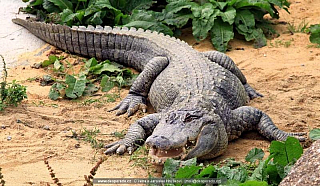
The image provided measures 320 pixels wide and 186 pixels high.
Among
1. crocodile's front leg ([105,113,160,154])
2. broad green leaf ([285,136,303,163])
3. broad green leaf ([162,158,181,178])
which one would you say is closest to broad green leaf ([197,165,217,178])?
broad green leaf ([162,158,181,178])

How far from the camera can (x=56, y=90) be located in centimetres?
692

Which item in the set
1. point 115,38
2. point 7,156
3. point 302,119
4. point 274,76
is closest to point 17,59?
point 115,38

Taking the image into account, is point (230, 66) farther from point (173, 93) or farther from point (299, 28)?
point (299, 28)

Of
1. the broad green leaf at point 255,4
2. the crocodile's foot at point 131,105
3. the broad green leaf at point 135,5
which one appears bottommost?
the crocodile's foot at point 131,105

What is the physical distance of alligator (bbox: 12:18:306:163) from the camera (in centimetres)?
498

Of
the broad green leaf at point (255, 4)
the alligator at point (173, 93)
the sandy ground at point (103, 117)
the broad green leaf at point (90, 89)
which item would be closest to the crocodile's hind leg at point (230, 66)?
the alligator at point (173, 93)

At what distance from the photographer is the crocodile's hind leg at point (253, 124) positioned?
569 centimetres

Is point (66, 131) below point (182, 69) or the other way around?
below

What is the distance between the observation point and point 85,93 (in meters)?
7.06

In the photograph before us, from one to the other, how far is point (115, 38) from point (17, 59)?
1.57m

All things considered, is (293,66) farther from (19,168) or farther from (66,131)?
(19,168)

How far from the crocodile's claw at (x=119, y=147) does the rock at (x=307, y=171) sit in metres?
2.14

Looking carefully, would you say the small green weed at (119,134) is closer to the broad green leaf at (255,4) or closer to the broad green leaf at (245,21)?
the broad green leaf at (245,21)

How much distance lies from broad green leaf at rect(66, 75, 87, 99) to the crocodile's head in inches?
79.7
